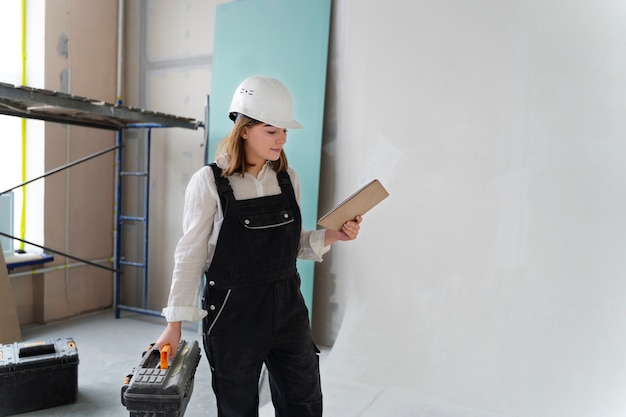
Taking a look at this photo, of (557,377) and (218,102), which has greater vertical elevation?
(218,102)

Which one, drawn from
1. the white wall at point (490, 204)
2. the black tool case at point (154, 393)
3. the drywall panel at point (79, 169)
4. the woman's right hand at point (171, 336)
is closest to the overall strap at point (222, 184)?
the woman's right hand at point (171, 336)

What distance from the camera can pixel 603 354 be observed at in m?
2.53

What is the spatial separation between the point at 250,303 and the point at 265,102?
2.18ft

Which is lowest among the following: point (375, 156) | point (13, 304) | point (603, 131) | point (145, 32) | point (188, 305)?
point (13, 304)

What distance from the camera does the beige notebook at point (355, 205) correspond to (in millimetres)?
1714

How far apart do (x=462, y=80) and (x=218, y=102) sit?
1.78m

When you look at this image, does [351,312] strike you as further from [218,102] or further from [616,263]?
[218,102]

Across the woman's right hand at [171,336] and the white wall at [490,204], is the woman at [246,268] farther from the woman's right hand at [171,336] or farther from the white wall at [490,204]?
the white wall at [490,204]

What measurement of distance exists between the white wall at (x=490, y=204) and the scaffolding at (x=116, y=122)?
150 centimetres

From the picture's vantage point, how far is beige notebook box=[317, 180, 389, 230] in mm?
1714

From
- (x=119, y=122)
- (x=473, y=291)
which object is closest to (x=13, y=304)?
(x=119, y=122)

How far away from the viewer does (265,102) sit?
5.51 ft

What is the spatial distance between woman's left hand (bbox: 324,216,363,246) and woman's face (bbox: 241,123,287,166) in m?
0.36

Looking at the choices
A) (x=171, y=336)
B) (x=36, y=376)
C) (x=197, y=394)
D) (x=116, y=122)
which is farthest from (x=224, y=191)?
(x=116, y=122)
